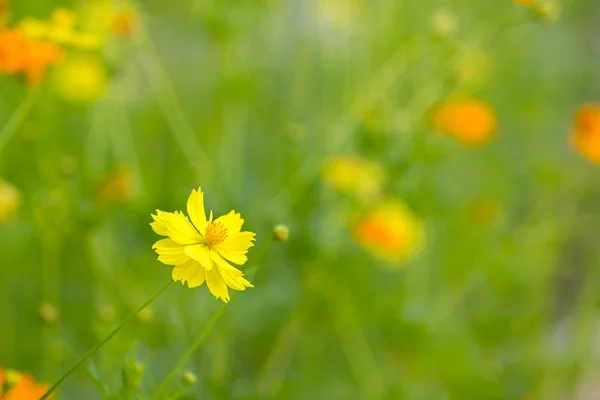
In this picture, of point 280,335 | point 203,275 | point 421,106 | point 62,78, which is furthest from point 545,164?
point 203,275

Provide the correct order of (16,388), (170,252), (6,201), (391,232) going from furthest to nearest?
1. (391,232)
2. (6,201)
3. (16,388)
4. (170,252)

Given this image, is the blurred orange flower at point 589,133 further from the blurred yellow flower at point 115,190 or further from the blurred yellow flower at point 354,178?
the blurred yellow flower at point 115,190

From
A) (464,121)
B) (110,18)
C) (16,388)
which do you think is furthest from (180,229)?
(464,121)

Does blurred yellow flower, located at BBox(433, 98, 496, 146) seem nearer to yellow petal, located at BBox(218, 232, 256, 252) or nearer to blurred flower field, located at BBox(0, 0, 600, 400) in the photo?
blurred flower field, located at BBox(0, 0, 600, 400)

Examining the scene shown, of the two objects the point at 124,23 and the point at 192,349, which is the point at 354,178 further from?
the point at 192,349

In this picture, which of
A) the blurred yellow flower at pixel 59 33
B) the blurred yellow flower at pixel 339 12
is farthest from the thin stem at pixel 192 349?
the blurred yellow flower at pixel 339 12

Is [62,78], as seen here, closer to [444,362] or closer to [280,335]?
[280,335]
